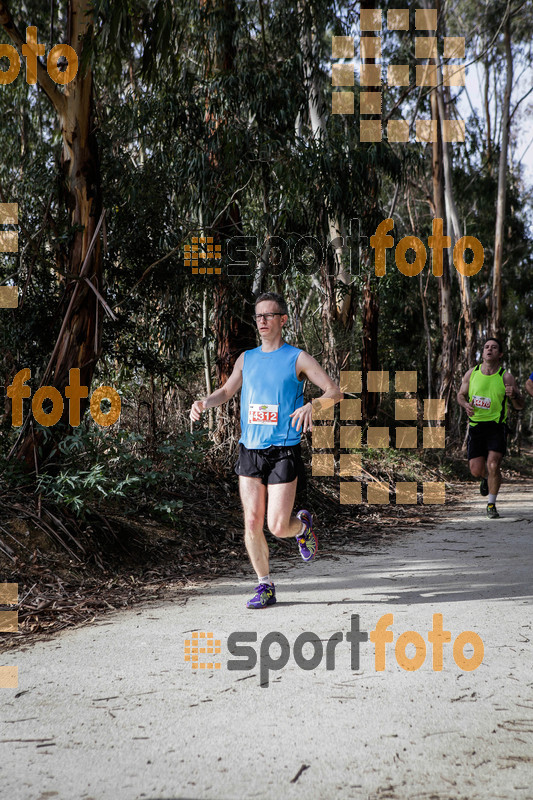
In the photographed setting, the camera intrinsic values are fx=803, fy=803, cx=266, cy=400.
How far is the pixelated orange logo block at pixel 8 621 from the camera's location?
4.01m

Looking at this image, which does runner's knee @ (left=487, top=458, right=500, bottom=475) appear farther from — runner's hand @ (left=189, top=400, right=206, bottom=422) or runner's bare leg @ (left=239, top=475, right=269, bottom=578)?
runner's hand @ (left=189, top=400, right=206, bottom=422)

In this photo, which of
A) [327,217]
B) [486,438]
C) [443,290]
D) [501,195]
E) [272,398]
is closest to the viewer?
[272,398]

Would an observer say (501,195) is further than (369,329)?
Yes

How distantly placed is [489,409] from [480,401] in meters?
0.15

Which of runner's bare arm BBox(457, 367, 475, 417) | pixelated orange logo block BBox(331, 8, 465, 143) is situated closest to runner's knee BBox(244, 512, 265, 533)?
runner's bare arm BBox(457, 367, 475, 417)

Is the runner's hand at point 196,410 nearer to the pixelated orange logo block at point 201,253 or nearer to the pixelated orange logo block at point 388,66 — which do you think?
the pixelated orange logo block at point 201,253

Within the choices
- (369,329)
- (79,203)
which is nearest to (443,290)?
(369,329)

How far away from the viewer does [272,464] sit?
5.52 meters

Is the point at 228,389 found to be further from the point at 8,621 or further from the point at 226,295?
the point at 226,295

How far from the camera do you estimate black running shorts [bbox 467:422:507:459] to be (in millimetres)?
9805

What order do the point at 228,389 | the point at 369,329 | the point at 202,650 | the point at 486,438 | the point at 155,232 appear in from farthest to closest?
the point at 369,329 → the point at 486,438 → the point at 155,232 → the point at 228,389 → the point at 202,650

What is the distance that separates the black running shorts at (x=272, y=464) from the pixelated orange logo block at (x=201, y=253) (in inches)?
159

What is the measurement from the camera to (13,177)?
1086 cm

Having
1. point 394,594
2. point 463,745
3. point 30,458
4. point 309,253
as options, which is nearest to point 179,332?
point 309,253
